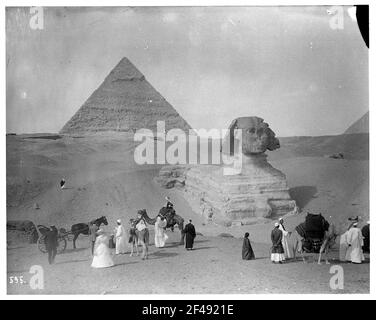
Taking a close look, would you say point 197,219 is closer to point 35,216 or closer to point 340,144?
point 35,216

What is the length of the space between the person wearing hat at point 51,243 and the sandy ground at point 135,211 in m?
0.19

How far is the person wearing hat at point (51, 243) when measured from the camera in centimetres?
962

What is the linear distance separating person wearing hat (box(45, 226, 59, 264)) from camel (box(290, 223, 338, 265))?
5.14 m

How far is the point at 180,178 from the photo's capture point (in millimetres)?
13344

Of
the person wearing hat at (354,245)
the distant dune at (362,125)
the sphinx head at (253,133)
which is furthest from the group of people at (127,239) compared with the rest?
the distant dune at (362,125)

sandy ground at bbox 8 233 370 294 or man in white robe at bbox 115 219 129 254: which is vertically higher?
man in white robe at bbox 115 219 129 254

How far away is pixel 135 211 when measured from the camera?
37.6 feet

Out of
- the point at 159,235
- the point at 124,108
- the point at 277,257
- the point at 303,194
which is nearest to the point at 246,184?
the point at 303,194

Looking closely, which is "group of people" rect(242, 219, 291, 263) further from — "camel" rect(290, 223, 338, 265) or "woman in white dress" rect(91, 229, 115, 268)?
"woman in white dress" rect(91, 229, 115, 268)

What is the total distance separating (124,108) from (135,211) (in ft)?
11.7

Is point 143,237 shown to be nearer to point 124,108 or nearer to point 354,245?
point 354,245

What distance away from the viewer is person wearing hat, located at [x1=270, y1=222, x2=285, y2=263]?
9.20 m

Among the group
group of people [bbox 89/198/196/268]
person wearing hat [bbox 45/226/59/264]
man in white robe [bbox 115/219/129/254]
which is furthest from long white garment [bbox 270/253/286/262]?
person wearing hat [bbox 45/226/59/264]

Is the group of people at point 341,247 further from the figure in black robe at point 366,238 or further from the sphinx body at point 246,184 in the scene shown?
the sphinx body at point 246,184
